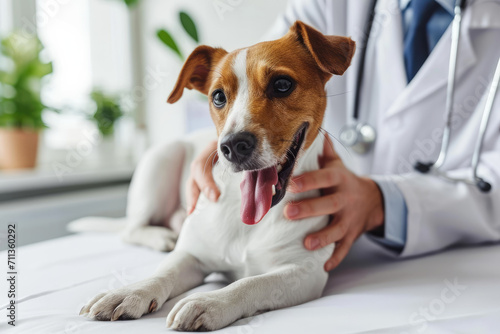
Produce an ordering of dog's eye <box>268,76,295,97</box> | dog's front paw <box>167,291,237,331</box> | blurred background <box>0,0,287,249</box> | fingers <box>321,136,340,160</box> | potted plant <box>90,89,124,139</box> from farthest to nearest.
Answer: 1. potted plant <box>90,89,124,139</box>
2. blurred background <box>0,0,287,249</box>
3. fingers <box>321,136,340,160</box>
4. dog's eye <box>268,76,295,97</box>
5. dog's front paw <box>167,291,237,331</box>

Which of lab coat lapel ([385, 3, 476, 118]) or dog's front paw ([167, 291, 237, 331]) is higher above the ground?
lab coat lapel ([385, 3, 476, 118])

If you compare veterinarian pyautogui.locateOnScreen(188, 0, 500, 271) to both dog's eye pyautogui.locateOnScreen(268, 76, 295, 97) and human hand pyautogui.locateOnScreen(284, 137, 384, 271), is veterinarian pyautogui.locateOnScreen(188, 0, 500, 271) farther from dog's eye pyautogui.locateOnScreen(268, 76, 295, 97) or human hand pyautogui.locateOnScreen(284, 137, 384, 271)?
dog's eye pyautogui.locateOnScreen(268, 76, 295, 97)

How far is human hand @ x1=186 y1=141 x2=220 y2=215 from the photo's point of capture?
896 mm

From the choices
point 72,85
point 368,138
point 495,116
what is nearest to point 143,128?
point 72,85

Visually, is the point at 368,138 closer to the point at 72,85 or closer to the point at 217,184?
the point at 217,184

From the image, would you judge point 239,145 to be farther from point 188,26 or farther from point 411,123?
point 188,26

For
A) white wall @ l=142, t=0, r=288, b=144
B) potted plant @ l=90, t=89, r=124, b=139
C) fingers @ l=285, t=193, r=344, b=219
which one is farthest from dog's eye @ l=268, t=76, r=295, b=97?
potted plant @ l=90, t=89, r=124, b=139

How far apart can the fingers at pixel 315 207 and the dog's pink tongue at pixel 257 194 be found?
5.2 inches

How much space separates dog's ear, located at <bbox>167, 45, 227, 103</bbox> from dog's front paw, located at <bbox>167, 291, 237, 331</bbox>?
0.37 meters

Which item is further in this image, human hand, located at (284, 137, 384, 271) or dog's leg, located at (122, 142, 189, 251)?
dog's leg, located at (122, 142, 189, 251)

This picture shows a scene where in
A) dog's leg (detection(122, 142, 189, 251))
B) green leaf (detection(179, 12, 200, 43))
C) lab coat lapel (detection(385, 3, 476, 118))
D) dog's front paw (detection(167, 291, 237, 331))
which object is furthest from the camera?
green leaf (detection(179, 12, 200, 43))

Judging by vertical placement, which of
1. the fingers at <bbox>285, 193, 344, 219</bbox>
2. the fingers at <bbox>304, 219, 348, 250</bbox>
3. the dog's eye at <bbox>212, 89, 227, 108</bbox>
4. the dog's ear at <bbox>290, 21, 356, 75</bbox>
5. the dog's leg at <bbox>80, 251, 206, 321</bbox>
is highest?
the dog's ear at <bbox>290, 21, 356, 75</bbox>

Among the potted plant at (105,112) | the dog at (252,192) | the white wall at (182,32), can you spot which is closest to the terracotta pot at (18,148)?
the potted plant at (105,112)

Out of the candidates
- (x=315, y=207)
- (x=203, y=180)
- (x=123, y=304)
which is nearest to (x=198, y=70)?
(x=203, y=180)
